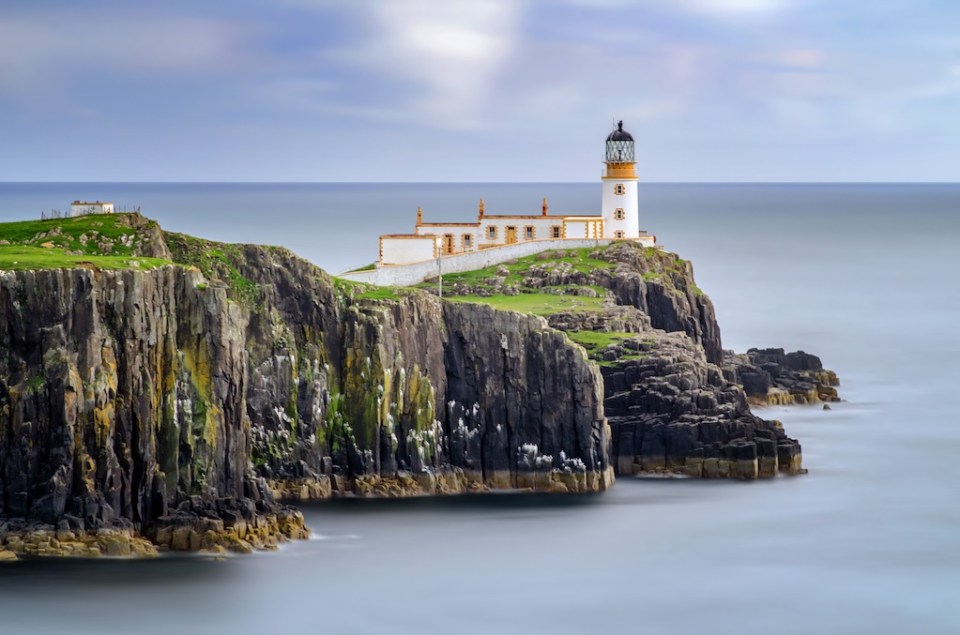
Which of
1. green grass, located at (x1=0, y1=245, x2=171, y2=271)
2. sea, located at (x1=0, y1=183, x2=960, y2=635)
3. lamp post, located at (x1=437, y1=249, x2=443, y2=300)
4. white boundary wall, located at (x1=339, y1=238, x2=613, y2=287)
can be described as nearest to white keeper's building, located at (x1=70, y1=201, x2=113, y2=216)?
green grass, located at (x1=0, y1=245, x2=171, y2=271)

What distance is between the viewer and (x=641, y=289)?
125250mm

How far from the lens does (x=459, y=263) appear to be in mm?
130500

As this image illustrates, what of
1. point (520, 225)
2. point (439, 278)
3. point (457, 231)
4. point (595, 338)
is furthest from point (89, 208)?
point (520, 225)

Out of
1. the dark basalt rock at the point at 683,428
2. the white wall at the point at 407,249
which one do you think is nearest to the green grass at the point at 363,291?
the dark basalt rock at the point at 683,428

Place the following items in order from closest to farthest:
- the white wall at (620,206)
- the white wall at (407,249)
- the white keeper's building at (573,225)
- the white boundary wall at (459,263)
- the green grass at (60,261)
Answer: the green grass at (60,261) → the white boundary wall at (459,263) → the white wall at (407,249) → the white keeper's building at (573,225) → the white wall at (620,206)

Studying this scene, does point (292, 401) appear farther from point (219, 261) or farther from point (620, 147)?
point (620, 147)

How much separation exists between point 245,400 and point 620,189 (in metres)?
57.4

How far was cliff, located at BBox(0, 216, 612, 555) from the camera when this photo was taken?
79.3 meters

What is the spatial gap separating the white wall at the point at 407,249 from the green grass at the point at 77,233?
120 feet

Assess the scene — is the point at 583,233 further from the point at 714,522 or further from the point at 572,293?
the point at 714,522

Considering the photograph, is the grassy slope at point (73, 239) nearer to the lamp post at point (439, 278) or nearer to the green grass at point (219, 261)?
the green grass at point (219, 261)

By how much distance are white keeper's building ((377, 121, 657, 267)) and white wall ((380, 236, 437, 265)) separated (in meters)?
1.14

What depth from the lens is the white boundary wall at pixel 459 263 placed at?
124m

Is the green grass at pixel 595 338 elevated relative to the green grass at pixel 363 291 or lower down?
lower down
